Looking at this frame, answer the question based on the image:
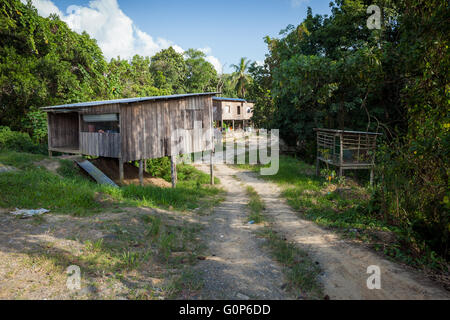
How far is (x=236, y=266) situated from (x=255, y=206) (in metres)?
4.96

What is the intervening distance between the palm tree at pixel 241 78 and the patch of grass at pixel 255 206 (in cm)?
3492

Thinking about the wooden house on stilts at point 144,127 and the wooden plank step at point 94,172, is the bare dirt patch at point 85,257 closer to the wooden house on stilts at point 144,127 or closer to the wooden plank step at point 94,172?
the wooden plank step at point 94,172

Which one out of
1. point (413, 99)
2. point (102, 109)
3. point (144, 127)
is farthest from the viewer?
point (102, 109)

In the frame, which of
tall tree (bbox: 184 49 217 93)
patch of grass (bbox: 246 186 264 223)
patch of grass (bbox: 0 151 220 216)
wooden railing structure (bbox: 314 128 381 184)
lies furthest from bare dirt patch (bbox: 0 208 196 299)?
tall tree (bbox: 184 49 217 93)

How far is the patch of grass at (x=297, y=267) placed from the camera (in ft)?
13.6

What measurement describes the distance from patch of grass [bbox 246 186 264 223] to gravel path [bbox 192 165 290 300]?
0.39 meters

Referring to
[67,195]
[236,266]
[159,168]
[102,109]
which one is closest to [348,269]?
[236,266]

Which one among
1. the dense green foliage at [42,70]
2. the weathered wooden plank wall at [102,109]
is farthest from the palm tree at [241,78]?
the weathered wooden plank wall at [102,109]

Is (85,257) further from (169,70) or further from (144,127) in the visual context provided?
(169,70)

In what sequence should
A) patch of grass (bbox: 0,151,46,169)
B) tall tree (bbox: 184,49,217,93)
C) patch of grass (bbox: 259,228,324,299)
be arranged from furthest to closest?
tall tree (bbox: 184,49,217,93), patch of grass (bbox: 0,151,46,169), patch of grass (bbox: 259,228,324,299)

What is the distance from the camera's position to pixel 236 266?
4.95 m

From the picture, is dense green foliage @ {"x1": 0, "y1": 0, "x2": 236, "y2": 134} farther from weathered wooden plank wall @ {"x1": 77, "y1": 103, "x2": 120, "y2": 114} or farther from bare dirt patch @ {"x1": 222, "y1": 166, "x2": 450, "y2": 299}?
bare dirt patch @ {"x1": 222, "y1": 166, "x2": 450, "y2": 299}

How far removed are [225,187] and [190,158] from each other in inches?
345

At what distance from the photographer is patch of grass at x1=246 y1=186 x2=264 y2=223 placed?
8.24m
